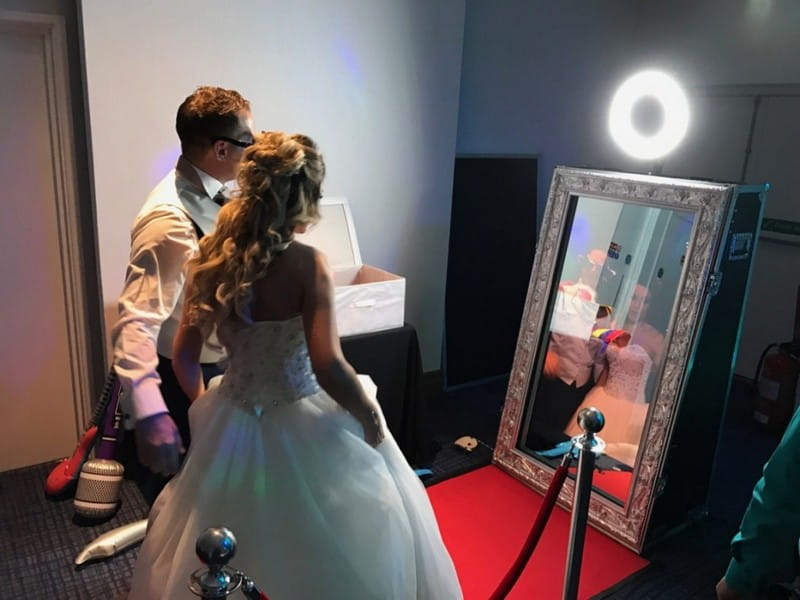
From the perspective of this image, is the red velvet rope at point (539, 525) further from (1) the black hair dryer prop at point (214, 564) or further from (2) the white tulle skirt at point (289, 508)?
(1) the black hair dryer prop at point (214, 564)

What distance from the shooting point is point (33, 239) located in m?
2.80

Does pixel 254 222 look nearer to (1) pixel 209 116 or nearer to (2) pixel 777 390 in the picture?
(1) pixel 209 116

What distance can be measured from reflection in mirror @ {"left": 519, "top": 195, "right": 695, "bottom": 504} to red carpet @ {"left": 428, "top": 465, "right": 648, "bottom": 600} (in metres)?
0.22

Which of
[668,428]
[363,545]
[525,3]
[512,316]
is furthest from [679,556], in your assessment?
[525,3]

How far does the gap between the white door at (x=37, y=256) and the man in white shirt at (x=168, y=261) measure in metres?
1.03

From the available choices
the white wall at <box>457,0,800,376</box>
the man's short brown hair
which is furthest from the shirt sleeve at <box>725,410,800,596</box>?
the white wall at <box>457,0,800,376</box>

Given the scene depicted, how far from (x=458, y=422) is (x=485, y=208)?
1.33m

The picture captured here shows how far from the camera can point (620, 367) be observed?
8.80 ft

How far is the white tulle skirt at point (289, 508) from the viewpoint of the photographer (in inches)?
62.2

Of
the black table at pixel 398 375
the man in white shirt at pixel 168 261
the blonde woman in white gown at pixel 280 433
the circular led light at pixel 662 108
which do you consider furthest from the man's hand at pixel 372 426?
the circular led light at pixel 662 108

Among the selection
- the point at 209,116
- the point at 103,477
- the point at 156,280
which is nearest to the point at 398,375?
the point at 103,477

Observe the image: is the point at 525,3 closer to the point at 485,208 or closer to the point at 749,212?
the point at 485,208

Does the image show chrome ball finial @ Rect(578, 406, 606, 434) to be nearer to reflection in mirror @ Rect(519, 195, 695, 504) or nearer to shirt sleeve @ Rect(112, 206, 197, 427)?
reflection in mirror @ Rect(519, 195, 695, 504)

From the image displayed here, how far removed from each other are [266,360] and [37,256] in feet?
5.70
